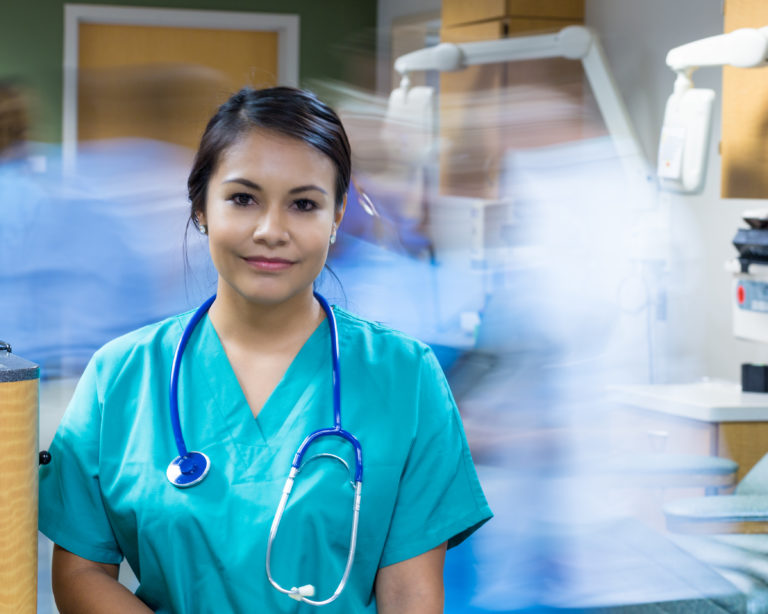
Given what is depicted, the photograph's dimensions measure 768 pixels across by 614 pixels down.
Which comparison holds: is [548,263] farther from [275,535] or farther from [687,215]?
[275,535]

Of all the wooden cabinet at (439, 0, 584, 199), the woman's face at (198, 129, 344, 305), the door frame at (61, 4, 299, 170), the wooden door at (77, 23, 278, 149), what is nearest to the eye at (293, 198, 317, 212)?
the woman's face at (198, 129, 344, 305)

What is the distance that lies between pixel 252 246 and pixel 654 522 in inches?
52.3

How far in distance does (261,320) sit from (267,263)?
75 millimetres

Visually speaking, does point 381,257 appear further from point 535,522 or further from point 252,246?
point 252,246

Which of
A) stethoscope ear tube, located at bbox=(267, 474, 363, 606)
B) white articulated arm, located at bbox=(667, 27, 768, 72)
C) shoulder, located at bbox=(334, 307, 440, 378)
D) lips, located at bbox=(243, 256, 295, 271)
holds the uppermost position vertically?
white articulated arm, located at bbox=(667, 27, 768, 72)

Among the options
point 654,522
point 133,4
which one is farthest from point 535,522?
point 133,4

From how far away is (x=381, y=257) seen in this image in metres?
2.25

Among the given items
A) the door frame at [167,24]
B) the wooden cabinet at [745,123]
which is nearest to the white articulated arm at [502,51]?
the wooden cabinet at [745,123]

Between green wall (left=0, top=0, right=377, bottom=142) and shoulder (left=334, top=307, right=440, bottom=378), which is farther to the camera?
green wall (left=0, top=0, right=377, bottom=142)

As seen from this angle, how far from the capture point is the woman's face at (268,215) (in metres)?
0.75

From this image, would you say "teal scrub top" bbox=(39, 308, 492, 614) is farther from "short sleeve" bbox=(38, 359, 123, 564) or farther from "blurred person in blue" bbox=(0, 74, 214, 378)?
"blurred person in blue" bbox=(0, 74, 214, 378)

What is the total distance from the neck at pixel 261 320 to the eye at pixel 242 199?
8cm

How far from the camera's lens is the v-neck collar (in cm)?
79

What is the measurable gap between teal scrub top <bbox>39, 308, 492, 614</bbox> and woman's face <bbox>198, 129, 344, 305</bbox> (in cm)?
9
